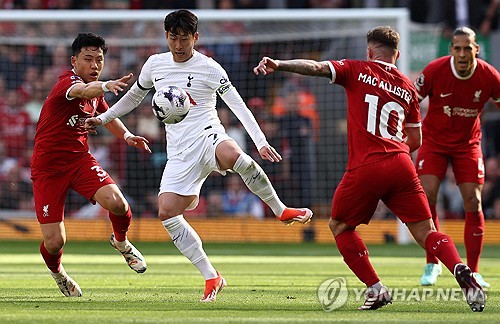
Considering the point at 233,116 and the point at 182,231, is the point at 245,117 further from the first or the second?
the point at 233,116

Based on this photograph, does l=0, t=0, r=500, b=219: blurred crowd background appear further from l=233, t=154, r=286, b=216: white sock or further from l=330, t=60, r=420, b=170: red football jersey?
l=330, t=60, r=420, b=170: red football jersey

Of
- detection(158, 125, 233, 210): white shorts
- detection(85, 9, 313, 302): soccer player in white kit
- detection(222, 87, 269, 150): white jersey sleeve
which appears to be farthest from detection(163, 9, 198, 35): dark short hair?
detection(158, 125, 233, 210): white shorts

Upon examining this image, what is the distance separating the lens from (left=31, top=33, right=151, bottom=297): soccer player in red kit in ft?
31.4

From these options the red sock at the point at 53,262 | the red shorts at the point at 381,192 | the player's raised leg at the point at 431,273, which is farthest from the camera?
the player's raised leg at the point at 431,273

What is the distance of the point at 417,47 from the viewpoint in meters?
20.3

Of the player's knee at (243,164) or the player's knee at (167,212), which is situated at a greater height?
the player's knee at (243,164)

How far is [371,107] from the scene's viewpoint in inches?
319

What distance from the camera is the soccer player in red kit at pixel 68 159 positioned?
9.59 meters

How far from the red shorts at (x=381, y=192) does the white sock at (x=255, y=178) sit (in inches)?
34.9

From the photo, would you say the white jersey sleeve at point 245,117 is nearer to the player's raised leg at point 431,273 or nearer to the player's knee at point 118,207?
the player's knee at point 118,207

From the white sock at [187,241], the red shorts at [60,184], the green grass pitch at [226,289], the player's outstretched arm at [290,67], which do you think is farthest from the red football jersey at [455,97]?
the red shorts at [60,184]

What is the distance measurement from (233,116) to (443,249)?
12406mm

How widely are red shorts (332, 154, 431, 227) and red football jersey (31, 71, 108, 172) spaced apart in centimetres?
281

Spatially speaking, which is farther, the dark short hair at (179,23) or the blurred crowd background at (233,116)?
the blurred crowd background at (233,116)
